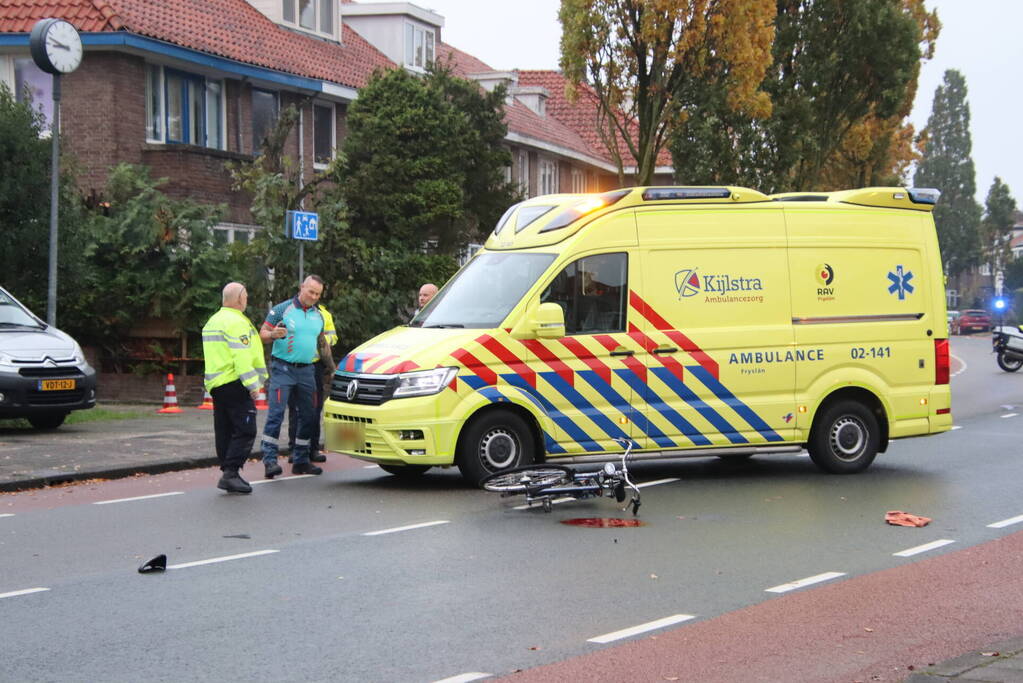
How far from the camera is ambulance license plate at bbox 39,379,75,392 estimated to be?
16.3 meters

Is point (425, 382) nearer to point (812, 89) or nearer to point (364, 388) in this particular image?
point (364, 388)

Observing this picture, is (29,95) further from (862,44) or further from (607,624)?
(862,44)

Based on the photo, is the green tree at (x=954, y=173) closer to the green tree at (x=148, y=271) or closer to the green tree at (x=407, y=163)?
the green tree at (x=407, y=163)

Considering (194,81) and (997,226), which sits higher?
(997,226)

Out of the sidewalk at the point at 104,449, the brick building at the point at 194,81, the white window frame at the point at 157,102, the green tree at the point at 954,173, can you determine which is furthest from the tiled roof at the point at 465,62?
the green tree at the point at 954,173

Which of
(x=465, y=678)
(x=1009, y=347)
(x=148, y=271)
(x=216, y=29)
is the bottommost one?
(x=465, y=678)

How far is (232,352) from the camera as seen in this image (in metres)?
11.8

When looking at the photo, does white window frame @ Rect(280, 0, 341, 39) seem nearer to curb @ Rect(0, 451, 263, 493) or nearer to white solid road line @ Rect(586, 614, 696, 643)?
curb @ Rect(0, 451, 263, 493)

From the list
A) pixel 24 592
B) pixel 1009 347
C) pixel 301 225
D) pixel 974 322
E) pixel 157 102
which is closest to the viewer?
pixel 24 592

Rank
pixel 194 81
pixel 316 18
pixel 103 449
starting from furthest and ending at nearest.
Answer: pixel 316 18
pixel 194 81
pixel 103 449

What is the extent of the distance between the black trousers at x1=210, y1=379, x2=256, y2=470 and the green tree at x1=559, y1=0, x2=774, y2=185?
13941mm

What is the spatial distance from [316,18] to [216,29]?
576 cm

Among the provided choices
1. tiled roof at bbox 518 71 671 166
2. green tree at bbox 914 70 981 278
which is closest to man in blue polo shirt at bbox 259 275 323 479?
tiled roof at bbox 518 71 671 166

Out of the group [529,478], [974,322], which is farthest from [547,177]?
[974,322]
